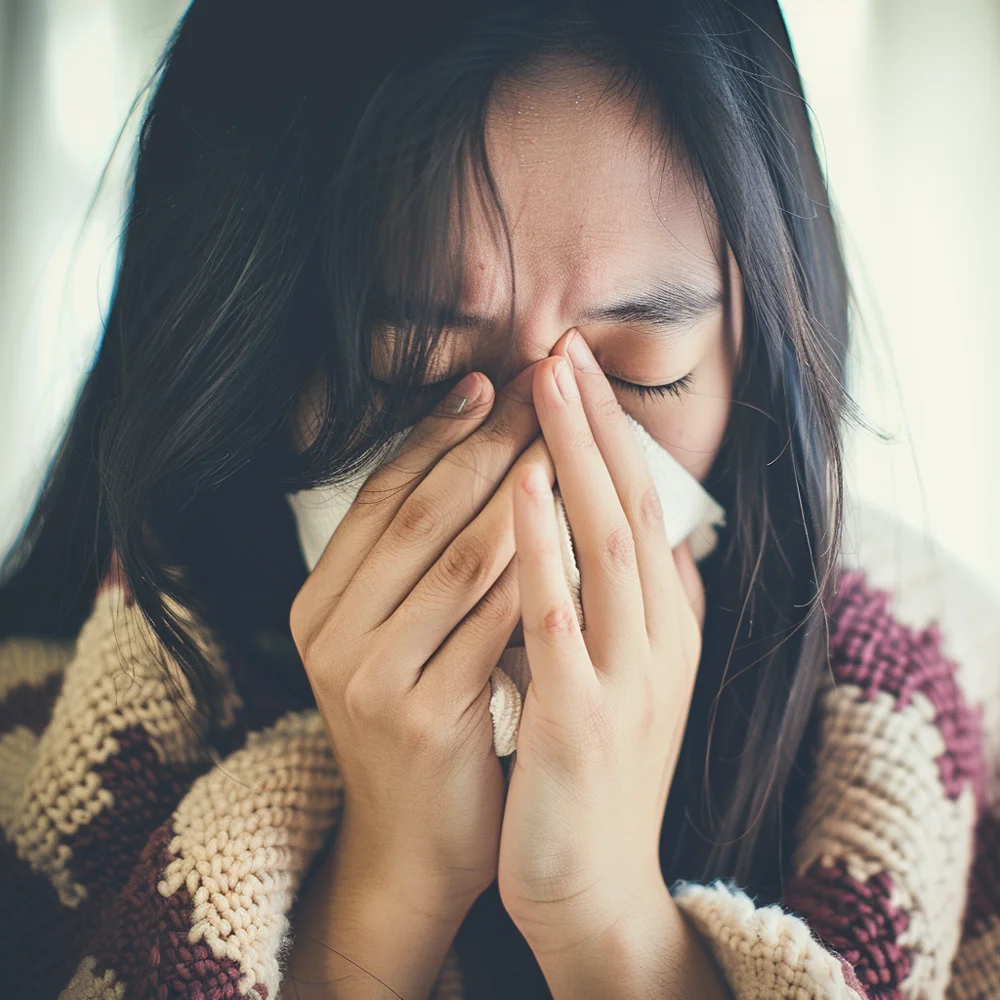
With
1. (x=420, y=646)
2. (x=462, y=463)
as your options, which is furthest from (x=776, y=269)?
(x=420, y=646)

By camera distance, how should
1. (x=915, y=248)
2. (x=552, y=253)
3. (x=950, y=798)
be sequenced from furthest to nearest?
(x=915, y=248), (x=950, y=798), (x=552, y=253)

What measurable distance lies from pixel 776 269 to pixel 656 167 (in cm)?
12

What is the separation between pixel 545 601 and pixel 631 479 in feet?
0.40

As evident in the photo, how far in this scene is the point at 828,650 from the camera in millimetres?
738

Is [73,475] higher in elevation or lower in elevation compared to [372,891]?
higher

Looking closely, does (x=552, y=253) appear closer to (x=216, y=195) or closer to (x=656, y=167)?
(x=656, y=167)

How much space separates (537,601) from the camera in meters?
0.53

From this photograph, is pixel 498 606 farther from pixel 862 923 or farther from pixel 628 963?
pixel 862 923

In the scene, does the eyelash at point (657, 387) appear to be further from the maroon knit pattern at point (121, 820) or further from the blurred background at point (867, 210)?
the maroon knit pattern at point (121, 820)

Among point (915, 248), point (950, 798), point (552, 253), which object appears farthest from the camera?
point (915, 248)

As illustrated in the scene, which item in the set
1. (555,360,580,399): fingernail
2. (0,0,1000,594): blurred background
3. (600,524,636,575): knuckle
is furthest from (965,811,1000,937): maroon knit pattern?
(555,360,580,399): fingernail

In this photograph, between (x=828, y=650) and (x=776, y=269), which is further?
(x=828, y=650)

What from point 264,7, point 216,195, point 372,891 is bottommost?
point 372,891

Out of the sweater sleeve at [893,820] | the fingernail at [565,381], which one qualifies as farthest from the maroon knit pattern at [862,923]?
the fingernail at [565,381]
